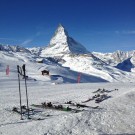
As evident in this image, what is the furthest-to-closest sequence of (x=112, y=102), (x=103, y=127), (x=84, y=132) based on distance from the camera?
(x=112, y=102), (x=103, y=127), (x=84, y=132)

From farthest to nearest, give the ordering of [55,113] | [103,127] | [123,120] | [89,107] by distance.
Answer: [89,107] → [55,113] → [123,120] → [103,127]

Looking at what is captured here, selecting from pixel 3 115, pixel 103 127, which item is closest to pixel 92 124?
pixel 103 127

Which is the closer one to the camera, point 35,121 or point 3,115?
point 35,121

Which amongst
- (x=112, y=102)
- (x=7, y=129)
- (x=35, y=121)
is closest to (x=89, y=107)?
(x=112, y=102)

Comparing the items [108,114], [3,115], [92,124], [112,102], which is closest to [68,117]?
[92,124]

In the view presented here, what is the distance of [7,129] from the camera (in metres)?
23.5

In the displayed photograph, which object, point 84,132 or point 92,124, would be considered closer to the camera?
point 84,132


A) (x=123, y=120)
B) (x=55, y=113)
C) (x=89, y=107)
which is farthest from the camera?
(x=89, y=107)

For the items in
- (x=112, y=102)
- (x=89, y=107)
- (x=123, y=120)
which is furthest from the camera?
(x=112, y=102)

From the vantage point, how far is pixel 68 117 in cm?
2602

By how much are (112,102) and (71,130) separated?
12210 millimetres

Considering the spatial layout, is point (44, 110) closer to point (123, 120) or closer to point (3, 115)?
point (3, 115)

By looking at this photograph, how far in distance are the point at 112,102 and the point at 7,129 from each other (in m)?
14.8

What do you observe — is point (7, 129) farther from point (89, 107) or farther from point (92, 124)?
point (89, 107)
